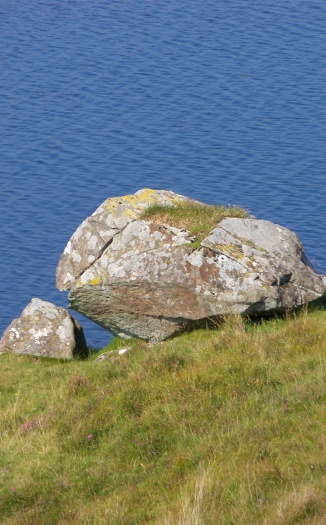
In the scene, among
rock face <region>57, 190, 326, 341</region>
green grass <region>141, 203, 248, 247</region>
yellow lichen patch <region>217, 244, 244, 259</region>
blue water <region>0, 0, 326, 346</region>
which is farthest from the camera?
blue water <region>0, 0, 326, 346</region>

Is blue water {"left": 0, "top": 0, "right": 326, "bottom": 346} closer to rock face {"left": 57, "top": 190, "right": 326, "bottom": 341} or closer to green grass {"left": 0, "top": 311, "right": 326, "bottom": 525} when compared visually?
rock face {"left": 57, "top": 190, "right": 326, "bottom": 341}

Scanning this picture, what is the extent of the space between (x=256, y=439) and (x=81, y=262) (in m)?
8.43

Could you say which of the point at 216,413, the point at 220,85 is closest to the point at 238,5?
the point at 220,85

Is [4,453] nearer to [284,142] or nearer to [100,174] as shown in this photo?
[100,174]

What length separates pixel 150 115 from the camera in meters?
51.5

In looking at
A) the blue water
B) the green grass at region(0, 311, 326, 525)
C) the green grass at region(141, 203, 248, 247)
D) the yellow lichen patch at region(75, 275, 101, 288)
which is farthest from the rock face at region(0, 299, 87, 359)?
the blue water

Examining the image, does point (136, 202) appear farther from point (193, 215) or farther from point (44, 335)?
point (44, 335)

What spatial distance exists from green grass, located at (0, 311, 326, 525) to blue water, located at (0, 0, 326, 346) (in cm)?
1531

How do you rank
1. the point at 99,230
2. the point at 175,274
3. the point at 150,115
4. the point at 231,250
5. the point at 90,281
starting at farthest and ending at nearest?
1. the point at 150,115
2. the point at 99,230
3. the point at 90,281
4. the point at 231,250
5. the point at 175,274

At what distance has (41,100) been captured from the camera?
5369cm

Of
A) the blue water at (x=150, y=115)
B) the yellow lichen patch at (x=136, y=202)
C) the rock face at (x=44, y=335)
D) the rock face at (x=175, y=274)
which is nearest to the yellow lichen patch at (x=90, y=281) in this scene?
the rock face at (x=175, y=274)

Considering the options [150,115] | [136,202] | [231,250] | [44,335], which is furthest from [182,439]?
[150,115]

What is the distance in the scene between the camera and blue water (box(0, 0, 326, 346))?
41.1m

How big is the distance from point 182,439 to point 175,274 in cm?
593
